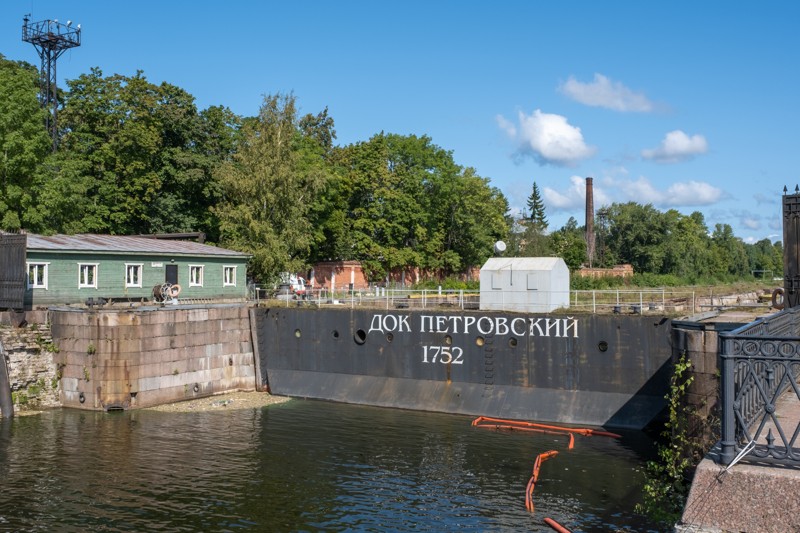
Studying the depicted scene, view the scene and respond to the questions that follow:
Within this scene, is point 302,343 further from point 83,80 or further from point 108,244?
point 83,80

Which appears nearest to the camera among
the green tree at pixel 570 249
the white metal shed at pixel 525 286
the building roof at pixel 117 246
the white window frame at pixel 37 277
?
the white metal shed at pixel 525 286

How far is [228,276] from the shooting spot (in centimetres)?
4228

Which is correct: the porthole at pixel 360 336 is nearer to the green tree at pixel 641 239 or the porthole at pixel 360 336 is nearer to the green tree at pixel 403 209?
the green tree at pixel 403 209

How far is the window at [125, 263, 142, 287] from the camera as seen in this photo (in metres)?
37.2

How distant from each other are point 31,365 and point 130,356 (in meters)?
4.16

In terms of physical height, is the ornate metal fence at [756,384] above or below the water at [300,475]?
above

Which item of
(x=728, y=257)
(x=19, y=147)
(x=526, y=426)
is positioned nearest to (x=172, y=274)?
(x=19, y=147)

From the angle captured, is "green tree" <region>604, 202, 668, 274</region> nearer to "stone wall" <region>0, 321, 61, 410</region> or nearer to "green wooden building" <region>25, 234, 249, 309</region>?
"green wooden building" <region>25, 234, 249, 309</region>

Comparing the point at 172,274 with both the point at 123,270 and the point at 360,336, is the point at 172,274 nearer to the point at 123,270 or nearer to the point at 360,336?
the point at 123,270

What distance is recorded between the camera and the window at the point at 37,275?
1305 inches

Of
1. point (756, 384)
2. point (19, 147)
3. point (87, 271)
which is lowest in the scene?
point (756, 384)

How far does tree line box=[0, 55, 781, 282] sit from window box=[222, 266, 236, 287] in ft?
11.9

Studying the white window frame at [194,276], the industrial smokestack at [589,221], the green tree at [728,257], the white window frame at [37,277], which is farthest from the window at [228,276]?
the green tree at [728,257]

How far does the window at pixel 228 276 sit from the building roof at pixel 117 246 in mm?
956
